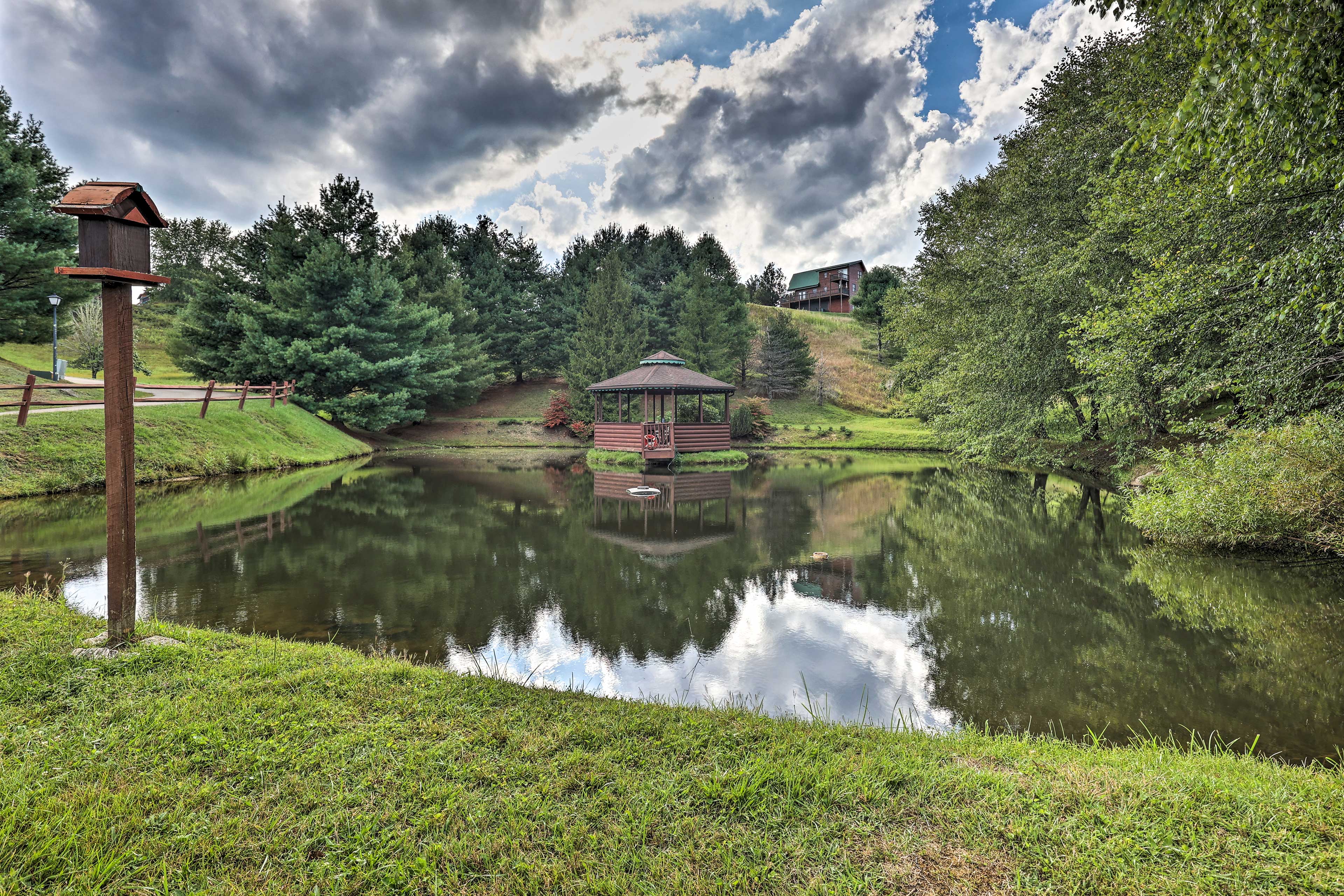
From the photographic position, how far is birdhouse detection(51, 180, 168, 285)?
347cm

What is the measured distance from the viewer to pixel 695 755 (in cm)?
276

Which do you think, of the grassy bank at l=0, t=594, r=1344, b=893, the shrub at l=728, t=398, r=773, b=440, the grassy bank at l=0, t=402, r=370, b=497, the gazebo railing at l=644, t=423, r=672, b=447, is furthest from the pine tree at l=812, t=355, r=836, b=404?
the grassy bank at l=0, t=594, r=1344, b=893

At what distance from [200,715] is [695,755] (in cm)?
246

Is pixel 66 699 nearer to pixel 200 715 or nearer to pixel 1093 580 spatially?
pixel 200 715

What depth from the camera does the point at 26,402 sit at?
11.5m

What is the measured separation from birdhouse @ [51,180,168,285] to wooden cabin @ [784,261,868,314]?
5972 cm

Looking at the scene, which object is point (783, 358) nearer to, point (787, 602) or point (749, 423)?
point (749, 423)

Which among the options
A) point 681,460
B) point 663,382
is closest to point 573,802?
point 681,460

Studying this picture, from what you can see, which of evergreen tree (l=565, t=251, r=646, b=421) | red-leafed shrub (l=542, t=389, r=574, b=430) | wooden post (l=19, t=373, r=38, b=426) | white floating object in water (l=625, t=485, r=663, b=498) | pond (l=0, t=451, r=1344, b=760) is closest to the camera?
pond (l=0, t=451, r=1344, b=760)

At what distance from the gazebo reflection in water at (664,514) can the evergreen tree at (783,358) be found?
2018 cm

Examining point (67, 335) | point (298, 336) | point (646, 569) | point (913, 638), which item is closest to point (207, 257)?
point (67, 335)

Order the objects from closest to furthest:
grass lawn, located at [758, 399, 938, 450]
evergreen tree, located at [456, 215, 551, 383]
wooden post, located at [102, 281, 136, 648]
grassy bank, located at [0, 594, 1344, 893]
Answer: grassy bank, located at [0, 594, 1344, 893]
wooden post, located at [102, 281, 136, 648]
grass lawn, located at [758, 399, 938, 450]
evergreen tree, located at [456, 215, 551, 383]

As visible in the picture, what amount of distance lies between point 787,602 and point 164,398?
893 inches

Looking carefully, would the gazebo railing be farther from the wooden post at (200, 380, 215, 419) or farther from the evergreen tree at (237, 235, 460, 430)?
the wooden post at (200, 380, 215, 419)
